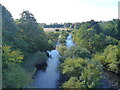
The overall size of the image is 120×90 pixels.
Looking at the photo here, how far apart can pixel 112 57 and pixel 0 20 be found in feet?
74.1

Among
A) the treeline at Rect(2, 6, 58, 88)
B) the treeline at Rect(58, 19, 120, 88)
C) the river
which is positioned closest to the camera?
the treeline at Rect(2, 6, 58, 88)

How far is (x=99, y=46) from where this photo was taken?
45.9 metres

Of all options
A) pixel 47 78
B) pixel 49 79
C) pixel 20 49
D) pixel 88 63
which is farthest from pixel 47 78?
pixel 88 63

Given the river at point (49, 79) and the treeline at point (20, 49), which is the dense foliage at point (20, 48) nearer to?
the treeline at point (20, 49)

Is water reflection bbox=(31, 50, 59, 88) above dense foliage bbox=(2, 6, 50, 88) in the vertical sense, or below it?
below

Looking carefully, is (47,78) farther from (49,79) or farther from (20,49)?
(20,49)

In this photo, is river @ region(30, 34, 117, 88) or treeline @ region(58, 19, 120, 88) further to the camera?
river @ region(30, 34, 117, 88)

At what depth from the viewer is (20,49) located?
2948 cm

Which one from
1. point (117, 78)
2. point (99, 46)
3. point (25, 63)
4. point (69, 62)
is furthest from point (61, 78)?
point (99, 46)

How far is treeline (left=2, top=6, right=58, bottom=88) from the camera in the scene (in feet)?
60.5

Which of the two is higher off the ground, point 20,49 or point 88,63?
A: point 20,49

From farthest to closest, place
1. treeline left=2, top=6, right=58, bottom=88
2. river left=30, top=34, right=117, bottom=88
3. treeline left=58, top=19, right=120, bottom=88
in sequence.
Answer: river left=30, top=34, right=117, bottom=88 → treeline left=58, top=19, right=120, bottom=88 → treeline left=2, top=6, right=58, bottom=88

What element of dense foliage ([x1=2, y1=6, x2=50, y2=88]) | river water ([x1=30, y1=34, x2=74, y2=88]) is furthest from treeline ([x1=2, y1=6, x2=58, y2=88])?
river water ([x1=30, y1=34, x2=74, y2=88])

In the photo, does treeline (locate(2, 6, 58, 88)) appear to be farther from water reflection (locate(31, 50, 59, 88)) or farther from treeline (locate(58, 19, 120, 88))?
treeline (locate(58, 19, 120, 88))
